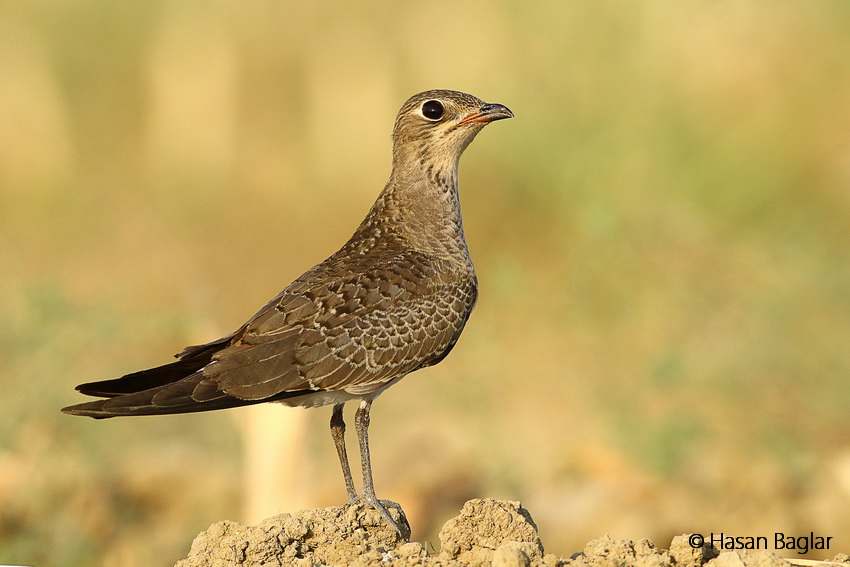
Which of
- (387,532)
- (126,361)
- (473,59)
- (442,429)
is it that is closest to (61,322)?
(126,361)

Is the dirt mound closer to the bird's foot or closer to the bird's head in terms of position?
the bird's foot

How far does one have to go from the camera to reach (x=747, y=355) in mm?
12609

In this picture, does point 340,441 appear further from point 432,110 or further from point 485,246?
point 485,246

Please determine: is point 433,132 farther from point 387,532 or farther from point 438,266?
point 387,532

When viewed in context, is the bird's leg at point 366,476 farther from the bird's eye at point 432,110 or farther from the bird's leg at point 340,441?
the bird's eye at point 432,110

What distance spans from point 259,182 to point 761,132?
274 inches

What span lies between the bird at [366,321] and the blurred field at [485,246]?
386cm

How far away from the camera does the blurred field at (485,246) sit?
11531 mm

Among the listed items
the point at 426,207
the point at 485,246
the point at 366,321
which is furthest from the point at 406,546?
the point at 485,246

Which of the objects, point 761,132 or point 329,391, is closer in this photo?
point 329,391

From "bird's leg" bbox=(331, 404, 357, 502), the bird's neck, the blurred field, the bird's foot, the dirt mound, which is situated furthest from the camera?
the blurred field

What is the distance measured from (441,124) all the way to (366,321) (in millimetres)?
1542

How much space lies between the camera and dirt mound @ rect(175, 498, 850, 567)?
5.82m

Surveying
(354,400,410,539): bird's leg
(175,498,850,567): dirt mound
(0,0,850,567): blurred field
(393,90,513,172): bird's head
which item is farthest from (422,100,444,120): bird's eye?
(0,0,850,567): blurred field
